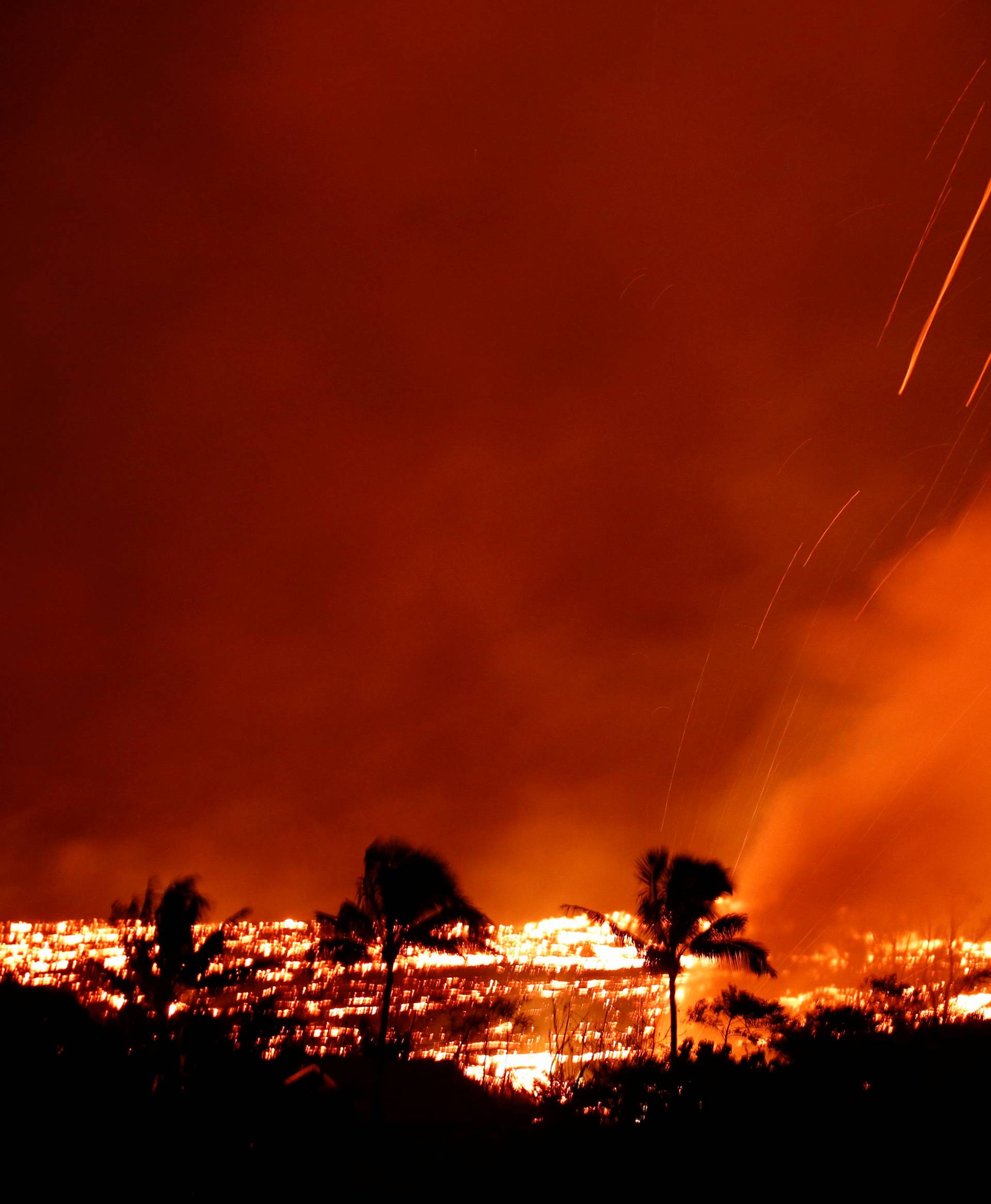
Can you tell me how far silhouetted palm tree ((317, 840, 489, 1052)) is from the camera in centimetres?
2153

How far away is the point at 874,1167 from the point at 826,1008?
1977 centimetres

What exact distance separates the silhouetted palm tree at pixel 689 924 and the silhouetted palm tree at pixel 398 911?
5.32m

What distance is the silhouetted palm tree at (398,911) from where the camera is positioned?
21.5 metres

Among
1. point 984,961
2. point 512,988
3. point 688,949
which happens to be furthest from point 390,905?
point 512,988

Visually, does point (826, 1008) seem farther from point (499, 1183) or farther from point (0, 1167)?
point (0, 1167)

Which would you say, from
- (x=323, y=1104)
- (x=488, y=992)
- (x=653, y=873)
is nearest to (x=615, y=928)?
(x=653, y=873)

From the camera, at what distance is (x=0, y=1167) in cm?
787

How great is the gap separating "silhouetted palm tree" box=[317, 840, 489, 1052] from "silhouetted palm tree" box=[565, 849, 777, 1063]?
5317mm

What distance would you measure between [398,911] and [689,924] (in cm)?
839

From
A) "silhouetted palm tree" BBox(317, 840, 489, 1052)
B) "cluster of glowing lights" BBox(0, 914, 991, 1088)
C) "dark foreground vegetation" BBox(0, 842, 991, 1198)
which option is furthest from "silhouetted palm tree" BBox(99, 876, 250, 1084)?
"dark foreground vegetation" BBox(0, 842, 991, 1198)

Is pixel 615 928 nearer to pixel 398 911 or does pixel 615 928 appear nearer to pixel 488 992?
pixel 398 911

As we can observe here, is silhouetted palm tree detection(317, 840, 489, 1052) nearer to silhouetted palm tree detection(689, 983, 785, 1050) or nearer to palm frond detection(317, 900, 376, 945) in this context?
palm frond detection(317, 900, 376, 945)

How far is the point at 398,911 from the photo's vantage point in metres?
21.5

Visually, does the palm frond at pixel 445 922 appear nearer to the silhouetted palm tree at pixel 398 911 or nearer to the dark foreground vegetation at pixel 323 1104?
the silhouetted palm tree at pixel 398 911
